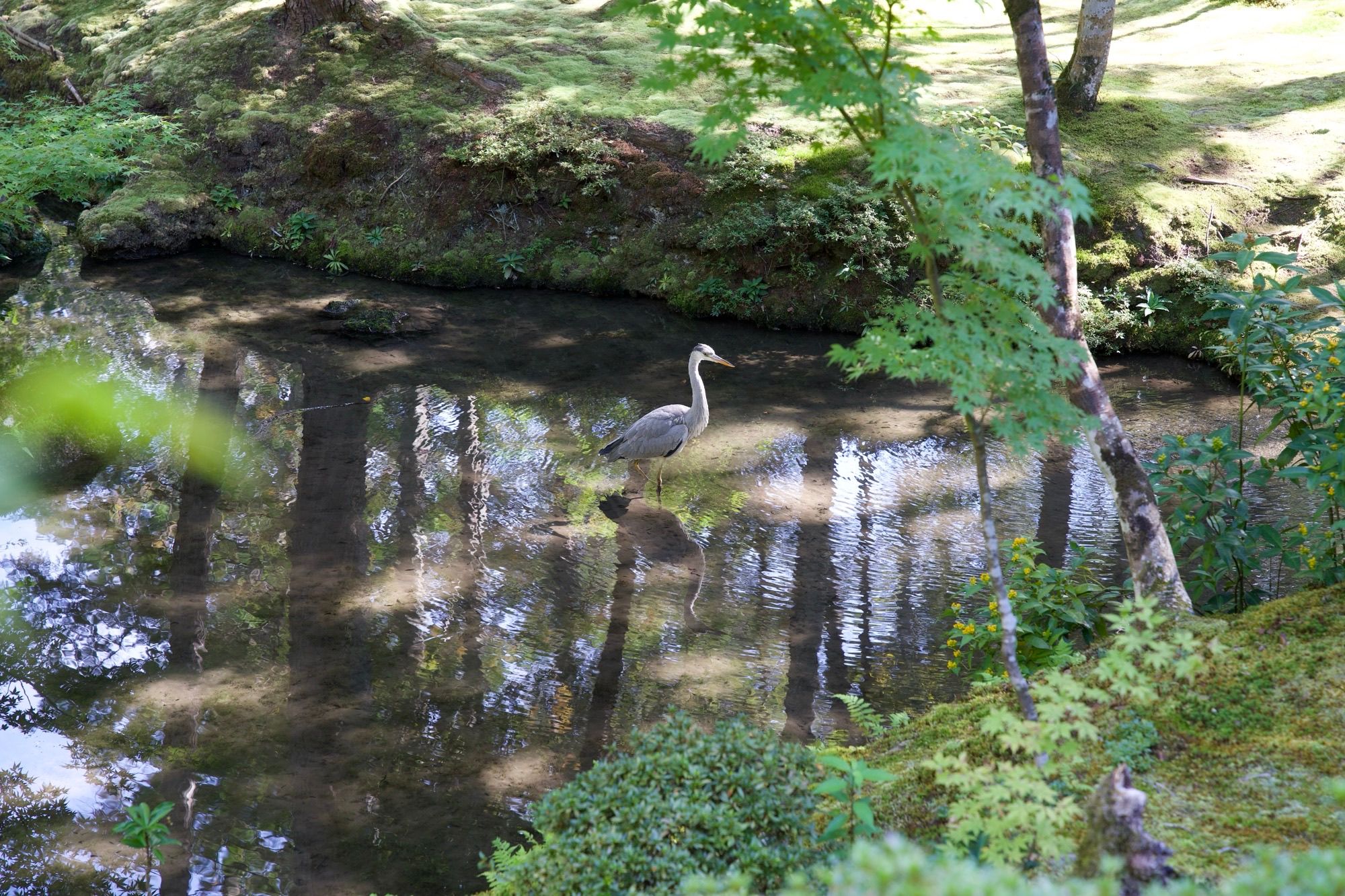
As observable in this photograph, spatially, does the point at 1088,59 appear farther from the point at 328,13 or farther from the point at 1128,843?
the point at 1128,843

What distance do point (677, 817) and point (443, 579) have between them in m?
4.41

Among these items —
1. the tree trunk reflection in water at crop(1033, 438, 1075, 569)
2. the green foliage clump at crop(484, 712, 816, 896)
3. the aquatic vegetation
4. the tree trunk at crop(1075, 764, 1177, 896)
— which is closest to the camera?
the tree trunk at crop(1075, 764, 1177, 896)

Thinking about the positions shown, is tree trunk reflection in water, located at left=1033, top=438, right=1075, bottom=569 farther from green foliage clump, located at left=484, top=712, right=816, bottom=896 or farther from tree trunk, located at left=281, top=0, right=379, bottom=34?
tree trunk, located at left=281, top=0, right=379, bottom=34

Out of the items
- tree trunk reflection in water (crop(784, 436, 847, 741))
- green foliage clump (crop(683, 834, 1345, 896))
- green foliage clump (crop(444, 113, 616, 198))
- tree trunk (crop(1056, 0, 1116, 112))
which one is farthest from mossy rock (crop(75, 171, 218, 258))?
green foliage clump (crop(683, 834, 1345, 896))

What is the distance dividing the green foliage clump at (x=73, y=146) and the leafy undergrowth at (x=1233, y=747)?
15.1 meters

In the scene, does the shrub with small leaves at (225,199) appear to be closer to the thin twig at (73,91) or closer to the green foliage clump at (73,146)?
the green foliage clump at (73,146)

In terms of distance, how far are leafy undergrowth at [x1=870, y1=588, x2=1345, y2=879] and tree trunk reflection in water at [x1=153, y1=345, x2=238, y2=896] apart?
3486 mm

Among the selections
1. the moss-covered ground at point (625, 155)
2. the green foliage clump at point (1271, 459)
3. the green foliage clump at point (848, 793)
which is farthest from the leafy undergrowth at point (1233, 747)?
the moss-covered ground at point (625, 155)

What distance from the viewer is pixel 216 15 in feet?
62.7

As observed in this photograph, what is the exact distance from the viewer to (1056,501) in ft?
27.4

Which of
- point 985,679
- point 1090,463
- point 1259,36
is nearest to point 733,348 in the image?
point 1090,463

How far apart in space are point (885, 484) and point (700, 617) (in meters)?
2.72

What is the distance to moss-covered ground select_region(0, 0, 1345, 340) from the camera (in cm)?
1257

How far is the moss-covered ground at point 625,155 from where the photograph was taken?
12.6m
